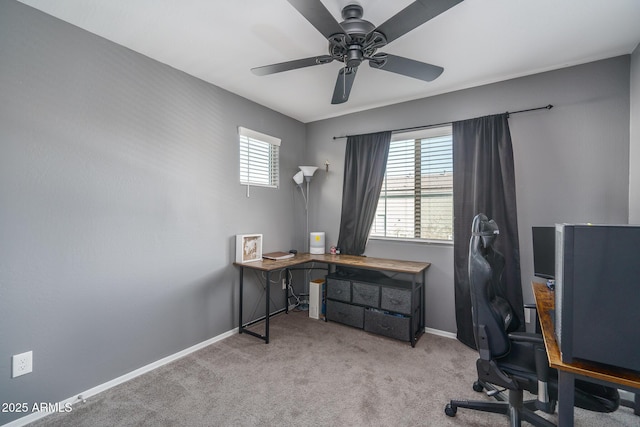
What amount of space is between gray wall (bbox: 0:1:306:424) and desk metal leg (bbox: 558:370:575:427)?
261 centimetres

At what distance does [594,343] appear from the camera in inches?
36.2

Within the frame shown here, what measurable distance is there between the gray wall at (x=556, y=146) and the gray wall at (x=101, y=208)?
2.25m

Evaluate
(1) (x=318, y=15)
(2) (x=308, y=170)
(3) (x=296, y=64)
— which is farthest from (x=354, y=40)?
(2) (x=308, y=170)

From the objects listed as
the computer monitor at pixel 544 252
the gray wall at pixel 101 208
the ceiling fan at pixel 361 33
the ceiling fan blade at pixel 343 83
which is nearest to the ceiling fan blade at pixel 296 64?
the ceiling fan at pixel 361 33

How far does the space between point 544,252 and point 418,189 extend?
1.30m

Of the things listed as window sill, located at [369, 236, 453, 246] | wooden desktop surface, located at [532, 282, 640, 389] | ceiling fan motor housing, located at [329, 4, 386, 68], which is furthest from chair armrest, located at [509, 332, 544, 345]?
ceiling fan motor housing, located at [329, 4, 386, 68]

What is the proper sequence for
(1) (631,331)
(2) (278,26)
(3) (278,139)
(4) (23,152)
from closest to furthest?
(1) (631,331)
(4) (23,152)
(2) (278,26)
(3) (278,139)

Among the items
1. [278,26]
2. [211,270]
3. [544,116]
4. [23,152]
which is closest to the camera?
[23,152]

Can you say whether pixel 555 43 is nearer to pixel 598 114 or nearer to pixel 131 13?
pixel 598 114

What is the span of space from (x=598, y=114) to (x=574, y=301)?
2.19 meters

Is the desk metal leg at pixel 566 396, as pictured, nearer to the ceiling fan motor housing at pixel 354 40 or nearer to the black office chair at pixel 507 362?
the black office chair at pixel 507 362

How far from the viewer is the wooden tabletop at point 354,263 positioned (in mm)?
2708

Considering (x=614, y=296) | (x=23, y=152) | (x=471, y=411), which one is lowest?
(x=471, y=411)

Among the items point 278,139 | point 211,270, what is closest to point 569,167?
point 278,139
